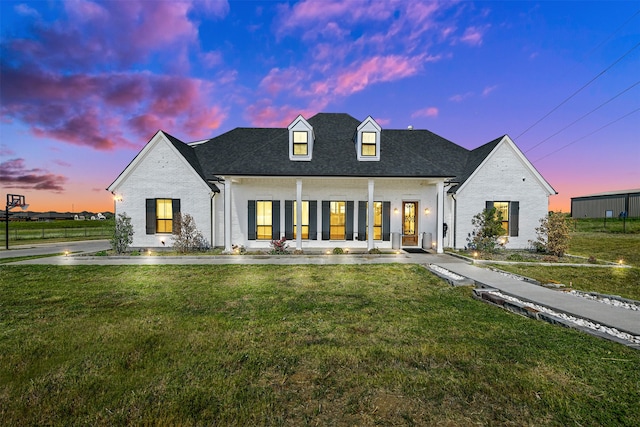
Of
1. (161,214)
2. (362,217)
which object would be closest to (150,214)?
(161,214)

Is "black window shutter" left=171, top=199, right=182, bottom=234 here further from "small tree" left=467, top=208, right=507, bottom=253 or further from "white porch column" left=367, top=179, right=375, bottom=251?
"small tree" left=467, top=208, right=507, bottom=253

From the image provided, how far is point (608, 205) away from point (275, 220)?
198 ft

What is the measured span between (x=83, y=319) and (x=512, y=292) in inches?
388

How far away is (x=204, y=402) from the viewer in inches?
113

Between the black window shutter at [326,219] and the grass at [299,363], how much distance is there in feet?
27.5

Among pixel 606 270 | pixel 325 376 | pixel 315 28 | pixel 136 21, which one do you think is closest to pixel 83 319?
pixel 325 376

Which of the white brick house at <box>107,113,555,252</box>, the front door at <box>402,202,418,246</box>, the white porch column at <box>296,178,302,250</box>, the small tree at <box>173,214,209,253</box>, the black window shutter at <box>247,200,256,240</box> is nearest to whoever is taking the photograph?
the white porch column at <box>296,178,302,250</box>

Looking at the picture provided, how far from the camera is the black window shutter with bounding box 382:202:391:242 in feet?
49.5

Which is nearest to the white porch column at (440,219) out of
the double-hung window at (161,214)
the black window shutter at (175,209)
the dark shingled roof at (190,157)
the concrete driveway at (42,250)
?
the dark shingled roof at (190,157)

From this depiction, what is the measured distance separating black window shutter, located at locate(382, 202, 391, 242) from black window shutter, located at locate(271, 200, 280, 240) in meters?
6.09

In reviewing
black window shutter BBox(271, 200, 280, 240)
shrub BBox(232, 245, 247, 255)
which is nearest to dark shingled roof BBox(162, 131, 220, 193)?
black window shutter BBox(271, 200, 280, 240)

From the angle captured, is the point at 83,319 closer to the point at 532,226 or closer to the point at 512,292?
the point at 512,292

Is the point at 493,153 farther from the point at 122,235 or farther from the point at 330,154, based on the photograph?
the point at 122,235

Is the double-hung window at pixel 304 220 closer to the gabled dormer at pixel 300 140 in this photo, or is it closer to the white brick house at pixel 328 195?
the white brick house at pixel 328 195
